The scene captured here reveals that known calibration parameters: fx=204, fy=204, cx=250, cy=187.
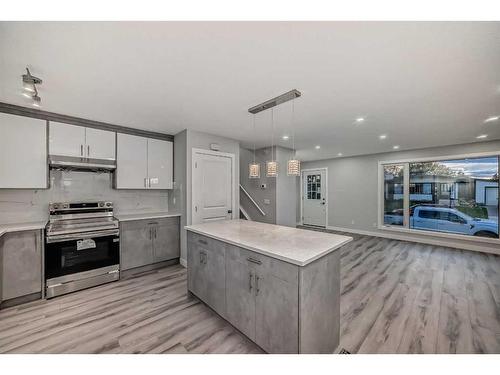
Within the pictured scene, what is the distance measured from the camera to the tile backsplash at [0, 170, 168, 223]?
2883 millimetres

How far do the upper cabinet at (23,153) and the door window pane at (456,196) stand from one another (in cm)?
784

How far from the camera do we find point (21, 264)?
98.5 inches

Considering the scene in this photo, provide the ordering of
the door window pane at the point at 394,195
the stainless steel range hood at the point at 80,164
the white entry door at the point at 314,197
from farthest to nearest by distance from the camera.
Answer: the white entry door at the point at 314,197 → the door window pane at the point at 394,195 → the stainless steel range hood at the point at 80,164

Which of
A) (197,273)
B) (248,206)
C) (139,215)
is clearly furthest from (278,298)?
(248,206)

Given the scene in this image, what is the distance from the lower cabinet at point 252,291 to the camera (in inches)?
59.4

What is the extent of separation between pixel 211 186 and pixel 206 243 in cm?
178

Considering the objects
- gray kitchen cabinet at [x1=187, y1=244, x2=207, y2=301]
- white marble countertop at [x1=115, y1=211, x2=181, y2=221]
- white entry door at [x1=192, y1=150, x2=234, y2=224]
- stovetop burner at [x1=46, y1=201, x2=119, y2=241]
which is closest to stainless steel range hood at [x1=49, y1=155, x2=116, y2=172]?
stovetop burner at [x1=46, y1=201, x2=119, y2=241]

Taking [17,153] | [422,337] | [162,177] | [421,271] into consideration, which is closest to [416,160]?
[421,271]

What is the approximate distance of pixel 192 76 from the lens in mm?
1943

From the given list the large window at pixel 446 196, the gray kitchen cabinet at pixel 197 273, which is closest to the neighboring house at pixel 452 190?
the large window at pixel 446 196

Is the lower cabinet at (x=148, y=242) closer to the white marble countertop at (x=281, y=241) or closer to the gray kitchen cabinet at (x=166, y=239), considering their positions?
the gray kitchen cabinet at (x=166, y=239)

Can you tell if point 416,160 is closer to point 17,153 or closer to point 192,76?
point 192,76

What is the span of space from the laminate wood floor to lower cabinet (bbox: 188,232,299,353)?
21 cm

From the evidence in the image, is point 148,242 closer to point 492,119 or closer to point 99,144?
point 99,144
